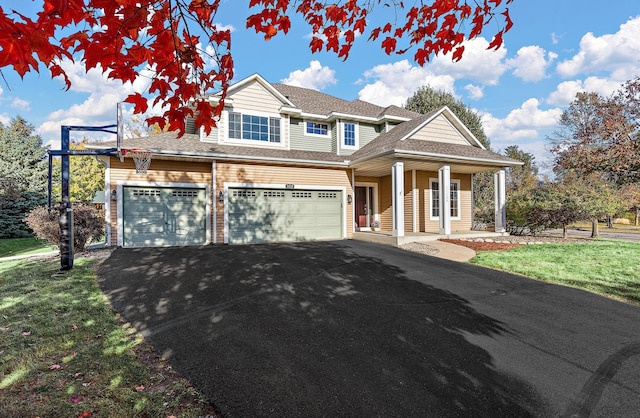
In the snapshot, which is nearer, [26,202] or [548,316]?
[548,316]

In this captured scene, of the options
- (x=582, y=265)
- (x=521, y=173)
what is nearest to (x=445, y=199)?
(x=582, y=265)

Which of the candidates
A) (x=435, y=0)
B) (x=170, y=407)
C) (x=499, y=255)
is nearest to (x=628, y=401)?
(x=170, y=407)

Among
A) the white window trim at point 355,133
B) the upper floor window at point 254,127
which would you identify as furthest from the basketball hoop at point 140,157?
the white window trim at point 355,133

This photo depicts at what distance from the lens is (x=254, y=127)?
13.9 m

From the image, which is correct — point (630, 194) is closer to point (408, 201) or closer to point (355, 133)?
point (408, 201)

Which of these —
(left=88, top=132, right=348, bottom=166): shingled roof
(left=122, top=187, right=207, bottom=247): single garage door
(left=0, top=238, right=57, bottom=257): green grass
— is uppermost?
(left=88, top=132, right=348, bottom=166): shingled roof

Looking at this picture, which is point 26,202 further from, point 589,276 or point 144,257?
point 589,276

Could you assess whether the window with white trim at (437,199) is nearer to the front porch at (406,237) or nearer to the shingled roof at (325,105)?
the front porch at (406,237)

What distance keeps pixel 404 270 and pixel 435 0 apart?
5594 millimetres

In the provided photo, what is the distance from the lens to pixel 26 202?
2053cm

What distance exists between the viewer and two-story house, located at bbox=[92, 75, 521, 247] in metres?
11.5

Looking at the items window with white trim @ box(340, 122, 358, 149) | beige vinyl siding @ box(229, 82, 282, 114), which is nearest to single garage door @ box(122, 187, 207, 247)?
beige vinyl siding @ box(229, 82, 282, 114)

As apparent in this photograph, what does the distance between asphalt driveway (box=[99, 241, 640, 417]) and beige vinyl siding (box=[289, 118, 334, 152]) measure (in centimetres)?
907

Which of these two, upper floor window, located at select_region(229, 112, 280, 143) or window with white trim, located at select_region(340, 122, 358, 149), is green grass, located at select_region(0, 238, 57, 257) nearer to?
upper floor window, located at select_region(229, 112, 280, 143)
